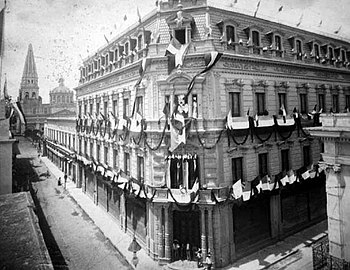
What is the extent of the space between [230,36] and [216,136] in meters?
8.07

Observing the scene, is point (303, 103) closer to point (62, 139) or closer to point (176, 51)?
point (176, 51)

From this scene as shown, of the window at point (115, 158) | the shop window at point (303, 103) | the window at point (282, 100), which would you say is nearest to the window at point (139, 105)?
the window at point (115, 158)

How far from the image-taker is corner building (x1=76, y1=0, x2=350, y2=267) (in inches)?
797

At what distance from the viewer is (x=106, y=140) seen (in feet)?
97.0

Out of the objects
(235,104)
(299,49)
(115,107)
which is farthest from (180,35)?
(299,49)

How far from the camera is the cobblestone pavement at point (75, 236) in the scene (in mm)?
20375

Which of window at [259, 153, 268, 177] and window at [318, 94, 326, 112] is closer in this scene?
window at [259, 153, 268, 177]

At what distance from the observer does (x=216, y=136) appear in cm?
2028

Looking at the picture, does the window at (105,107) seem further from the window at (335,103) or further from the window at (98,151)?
the window at (335,103)

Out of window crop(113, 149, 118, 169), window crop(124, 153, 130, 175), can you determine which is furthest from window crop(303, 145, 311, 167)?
window crop(113, 149, 118, 169)

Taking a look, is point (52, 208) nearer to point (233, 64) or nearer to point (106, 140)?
point (106, 140)

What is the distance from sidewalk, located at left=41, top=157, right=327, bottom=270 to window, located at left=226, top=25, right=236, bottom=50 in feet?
52.9

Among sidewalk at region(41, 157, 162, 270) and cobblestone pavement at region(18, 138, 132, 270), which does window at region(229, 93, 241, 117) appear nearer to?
sidewalk at region(41, 157, 162, 270)

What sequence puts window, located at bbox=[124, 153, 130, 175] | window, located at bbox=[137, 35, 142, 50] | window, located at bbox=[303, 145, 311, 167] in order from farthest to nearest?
1. window, located at bbox=[303, 145, 311, 167]
2. window, located at bbox=[124, 153, 130, 175]
3. window, located at bbox=[137, 35, 142, 50]
